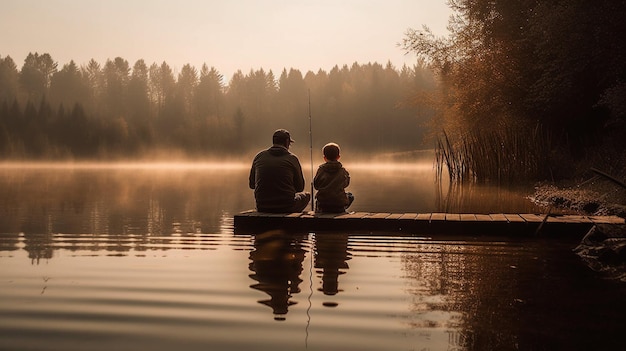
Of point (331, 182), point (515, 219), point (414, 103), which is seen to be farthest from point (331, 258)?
point (414, 103)

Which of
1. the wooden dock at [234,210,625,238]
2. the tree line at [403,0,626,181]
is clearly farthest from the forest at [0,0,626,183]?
the wooden dock at [234,210,625,238]

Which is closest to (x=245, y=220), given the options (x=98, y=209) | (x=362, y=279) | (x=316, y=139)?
(x=362, y=279)

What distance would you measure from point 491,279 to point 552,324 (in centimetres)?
152

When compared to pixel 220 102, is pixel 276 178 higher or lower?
lower

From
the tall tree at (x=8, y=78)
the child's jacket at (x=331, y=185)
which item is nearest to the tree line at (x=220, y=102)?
the tall tree at (x=8, y=78)

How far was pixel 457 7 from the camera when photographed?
28.1m

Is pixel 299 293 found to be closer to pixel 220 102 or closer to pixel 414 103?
pixel 414 103

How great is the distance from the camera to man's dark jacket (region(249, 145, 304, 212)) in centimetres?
927

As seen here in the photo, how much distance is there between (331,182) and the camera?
31.8ft

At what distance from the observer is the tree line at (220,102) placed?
97.1 meters

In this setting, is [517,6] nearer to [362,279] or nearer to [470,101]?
[470,101]

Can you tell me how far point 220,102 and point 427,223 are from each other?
107010mm

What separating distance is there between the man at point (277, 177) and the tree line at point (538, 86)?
27.8ft

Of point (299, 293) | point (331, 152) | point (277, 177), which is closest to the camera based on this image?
point (299, 293)
